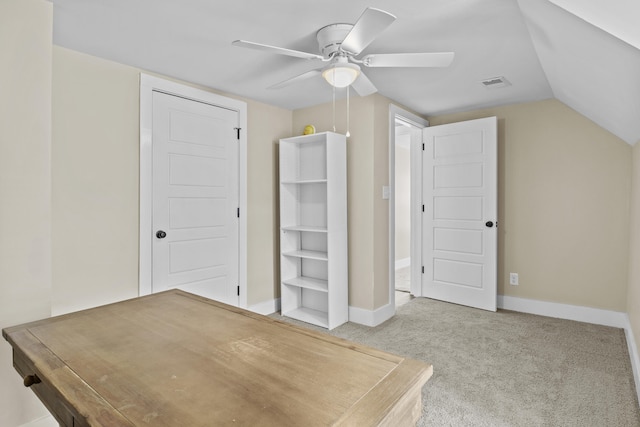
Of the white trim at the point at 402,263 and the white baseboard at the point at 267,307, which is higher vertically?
the white trim at the point at 402,263

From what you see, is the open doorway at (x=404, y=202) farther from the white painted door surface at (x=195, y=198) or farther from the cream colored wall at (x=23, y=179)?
the cream colored wall at (x=23, y=179)

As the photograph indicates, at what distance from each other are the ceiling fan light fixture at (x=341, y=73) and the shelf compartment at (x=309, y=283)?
6.48ft

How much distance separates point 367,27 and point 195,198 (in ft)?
6.86

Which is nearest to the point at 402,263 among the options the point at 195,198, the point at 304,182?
the point at 304,182

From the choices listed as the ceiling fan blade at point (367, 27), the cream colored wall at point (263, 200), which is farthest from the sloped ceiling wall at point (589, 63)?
the cream colored wall at point (263, 200)

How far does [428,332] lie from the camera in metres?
3.14

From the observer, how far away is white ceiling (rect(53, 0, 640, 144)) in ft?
5.62

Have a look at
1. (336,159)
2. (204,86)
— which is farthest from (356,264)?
(204,86)

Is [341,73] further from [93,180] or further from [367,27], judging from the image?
[93,180]

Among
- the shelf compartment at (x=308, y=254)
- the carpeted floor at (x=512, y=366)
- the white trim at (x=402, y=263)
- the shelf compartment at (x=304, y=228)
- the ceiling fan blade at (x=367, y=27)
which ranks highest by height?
the ceiling fan blade at (x=367, y=27)

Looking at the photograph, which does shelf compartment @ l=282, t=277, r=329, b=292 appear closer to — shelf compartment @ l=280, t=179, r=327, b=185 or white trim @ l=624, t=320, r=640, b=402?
shelf compartment @ l=280, t=179, r=327, b=185

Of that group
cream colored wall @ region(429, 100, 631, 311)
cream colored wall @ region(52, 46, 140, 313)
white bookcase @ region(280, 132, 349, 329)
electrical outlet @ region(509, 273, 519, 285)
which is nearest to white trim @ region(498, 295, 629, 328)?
cream colored wall @ region(429, 100, 631, 311)

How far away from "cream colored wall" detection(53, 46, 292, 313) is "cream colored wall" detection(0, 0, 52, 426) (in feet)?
1.46

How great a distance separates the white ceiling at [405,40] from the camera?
5.62ft
